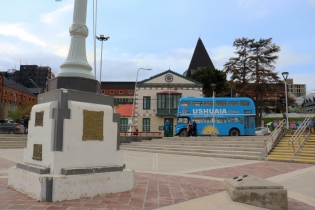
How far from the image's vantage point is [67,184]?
4.73 m

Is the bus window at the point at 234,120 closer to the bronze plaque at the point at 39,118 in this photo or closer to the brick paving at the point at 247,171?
the brick paving at the point at 247,171

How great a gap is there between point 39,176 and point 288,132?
17415 mm

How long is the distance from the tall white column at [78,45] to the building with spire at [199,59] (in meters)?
53.4

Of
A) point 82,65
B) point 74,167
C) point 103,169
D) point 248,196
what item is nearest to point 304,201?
point 248,196

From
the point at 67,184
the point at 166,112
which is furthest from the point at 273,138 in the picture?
the point at 166,112

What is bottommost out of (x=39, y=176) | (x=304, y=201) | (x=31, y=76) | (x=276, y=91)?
(x=304, y=201)

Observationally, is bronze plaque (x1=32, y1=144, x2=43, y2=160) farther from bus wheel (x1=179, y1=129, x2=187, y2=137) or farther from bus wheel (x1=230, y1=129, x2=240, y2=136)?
bus wheel (x1=230, y1=129, x2=240, y2=136)

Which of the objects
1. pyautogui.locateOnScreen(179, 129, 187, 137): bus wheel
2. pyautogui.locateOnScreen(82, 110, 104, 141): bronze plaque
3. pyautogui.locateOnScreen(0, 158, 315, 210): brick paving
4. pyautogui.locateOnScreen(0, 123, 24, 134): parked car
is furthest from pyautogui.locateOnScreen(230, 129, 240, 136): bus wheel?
pyautogui.locateOnScreen(0, 123, 24, 134): parked car

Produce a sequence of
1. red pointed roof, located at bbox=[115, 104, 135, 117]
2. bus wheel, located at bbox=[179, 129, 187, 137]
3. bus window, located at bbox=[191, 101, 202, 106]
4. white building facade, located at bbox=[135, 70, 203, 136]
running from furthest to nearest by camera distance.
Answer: red pointed roof, located at bbox=[115, 104, 135, 117]
white building facade, located at bbox=[135, 70, 203, 136]
bus wheel, located at bbox=[179, 129, 187, 137]
bus window, located at bbox=[191, 101, 202, 106]

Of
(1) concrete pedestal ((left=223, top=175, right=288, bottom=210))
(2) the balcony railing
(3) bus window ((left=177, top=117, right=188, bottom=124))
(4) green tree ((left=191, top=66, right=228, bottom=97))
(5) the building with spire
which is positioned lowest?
(1) concrete pedestal ((left=223, top=175, right=288, bottom=210))

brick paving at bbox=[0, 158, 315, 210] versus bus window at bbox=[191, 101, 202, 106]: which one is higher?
bus window at bbox=[191, 101, 202, 106]

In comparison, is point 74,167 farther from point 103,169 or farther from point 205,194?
point 205,194

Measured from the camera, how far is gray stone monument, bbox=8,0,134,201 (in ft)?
15.9

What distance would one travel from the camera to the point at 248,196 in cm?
463
